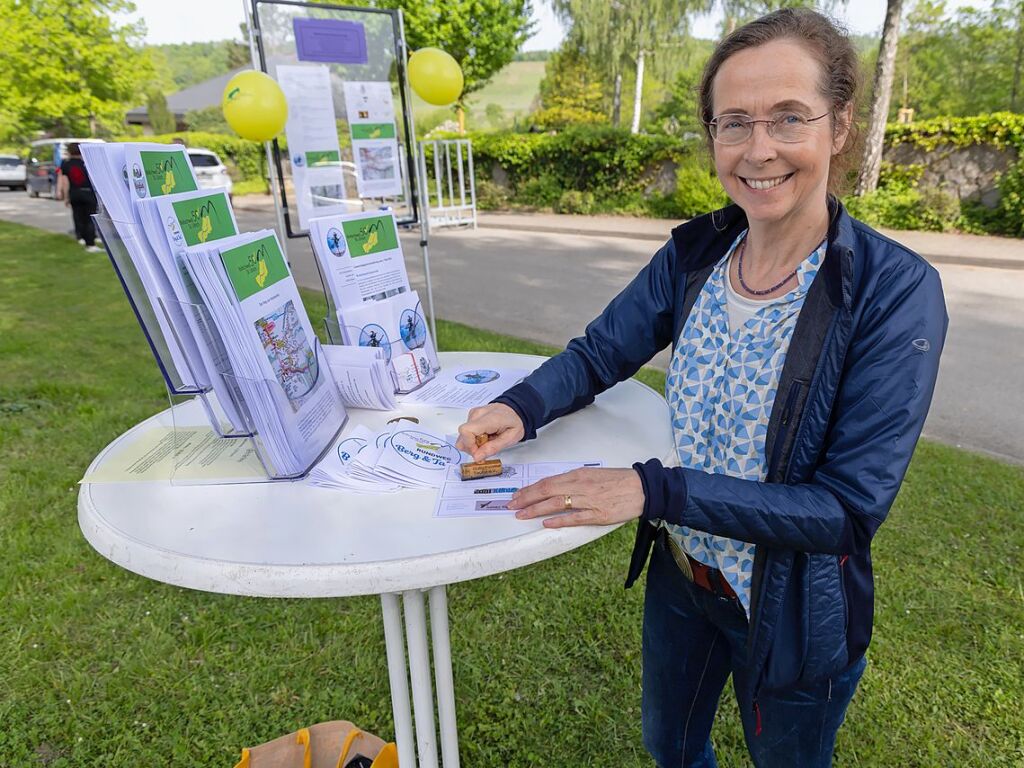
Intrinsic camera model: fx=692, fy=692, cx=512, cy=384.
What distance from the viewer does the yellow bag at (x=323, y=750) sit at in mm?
1753

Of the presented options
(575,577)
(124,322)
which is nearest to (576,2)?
(124,322)

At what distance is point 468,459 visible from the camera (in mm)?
1346

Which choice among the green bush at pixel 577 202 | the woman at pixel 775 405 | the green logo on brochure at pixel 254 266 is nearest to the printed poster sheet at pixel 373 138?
the green logo on brochure at pixel 254 266

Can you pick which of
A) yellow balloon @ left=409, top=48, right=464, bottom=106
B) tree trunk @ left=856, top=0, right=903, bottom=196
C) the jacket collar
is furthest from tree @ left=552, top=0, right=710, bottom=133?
the jacket collar

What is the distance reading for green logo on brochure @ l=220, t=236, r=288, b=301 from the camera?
116cm

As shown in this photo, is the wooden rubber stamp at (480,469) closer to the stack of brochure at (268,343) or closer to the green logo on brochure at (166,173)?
the stack of brochure at (268,343)

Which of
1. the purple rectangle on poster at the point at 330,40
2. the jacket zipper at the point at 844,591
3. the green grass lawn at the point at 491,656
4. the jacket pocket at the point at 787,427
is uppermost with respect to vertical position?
the purple rectangle on poster at the point at 330,40

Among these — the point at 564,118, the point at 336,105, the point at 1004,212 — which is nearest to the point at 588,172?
the point at 1004,212

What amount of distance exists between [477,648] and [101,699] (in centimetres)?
123

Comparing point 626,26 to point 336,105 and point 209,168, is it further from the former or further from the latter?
point 336,105

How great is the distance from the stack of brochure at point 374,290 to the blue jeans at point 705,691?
0.74 metres

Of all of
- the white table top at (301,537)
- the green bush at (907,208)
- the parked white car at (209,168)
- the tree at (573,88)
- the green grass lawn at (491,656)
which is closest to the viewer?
the white table top at (301,537)

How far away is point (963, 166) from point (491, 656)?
37.7 feet

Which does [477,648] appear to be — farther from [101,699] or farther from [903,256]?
[903,256]
